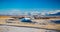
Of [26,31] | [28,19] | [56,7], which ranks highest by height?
[56,7]

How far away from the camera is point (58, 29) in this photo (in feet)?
4.64

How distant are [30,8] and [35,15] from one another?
12 cm

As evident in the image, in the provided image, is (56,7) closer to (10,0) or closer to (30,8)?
(30,8)

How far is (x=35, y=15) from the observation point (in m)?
1.45

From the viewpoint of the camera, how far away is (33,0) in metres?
1.48

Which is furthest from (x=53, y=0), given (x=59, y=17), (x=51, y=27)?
(x=51, y=27)

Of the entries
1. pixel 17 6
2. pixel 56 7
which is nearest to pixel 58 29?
pixel 56 7

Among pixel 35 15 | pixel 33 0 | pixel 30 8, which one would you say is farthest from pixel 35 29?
pixel 33 0

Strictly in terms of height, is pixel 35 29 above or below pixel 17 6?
below

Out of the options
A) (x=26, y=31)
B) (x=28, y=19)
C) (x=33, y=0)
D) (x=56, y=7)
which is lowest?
(x=26, y=31)

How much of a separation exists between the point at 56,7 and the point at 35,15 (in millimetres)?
304

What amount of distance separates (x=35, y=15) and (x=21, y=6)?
23 centimetres

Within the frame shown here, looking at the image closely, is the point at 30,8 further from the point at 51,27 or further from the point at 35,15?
the point at 51,27

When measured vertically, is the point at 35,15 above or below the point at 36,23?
above
